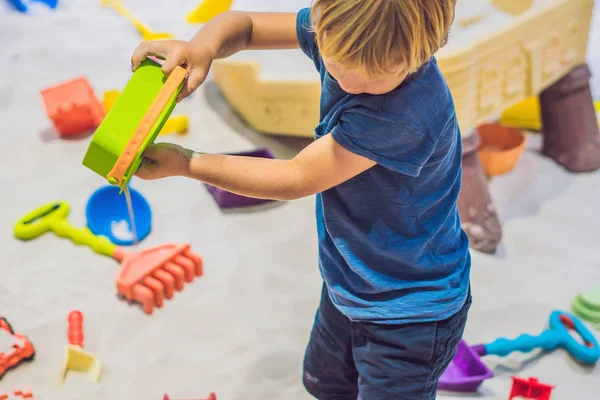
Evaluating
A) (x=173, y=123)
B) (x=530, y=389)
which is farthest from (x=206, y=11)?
(x=530, y=389)

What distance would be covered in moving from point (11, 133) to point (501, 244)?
5.05 ft

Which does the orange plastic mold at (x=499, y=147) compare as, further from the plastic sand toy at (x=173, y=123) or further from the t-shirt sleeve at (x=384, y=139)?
the t-shirt sleeve at (x=384, y=139)

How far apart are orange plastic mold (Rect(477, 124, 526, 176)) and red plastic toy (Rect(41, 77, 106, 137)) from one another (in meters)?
1.25

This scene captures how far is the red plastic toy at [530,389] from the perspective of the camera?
137cm

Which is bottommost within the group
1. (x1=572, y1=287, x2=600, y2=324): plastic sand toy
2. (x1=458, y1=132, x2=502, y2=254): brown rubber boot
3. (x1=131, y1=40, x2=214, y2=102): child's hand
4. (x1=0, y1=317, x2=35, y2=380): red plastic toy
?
(x1=572, y1=287, x2=600, y2=324): plastic sand toy

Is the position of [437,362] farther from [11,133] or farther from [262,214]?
[11,133]

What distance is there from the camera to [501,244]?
1903 mm

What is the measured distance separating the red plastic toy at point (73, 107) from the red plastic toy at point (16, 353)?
2.70ft

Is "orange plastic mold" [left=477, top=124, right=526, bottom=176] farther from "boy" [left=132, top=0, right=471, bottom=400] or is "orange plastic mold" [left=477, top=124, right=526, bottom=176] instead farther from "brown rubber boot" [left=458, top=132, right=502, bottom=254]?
"boy" [left=132, top=0, right=471, bottom=400]

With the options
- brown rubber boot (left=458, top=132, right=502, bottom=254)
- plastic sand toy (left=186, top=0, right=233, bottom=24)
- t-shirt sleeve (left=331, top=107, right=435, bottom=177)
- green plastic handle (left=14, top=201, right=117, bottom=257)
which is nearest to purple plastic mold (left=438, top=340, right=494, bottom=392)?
brown rubber boot (left=458, top=132, right=502, bottom=254)

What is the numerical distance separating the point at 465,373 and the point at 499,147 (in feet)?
3.66

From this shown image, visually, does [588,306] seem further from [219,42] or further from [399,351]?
[219,42]

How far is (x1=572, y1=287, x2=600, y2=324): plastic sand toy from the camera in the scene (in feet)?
5.34

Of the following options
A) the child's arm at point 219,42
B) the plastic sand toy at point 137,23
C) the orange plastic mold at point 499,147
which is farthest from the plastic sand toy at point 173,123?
the child's arm at point 219,42
